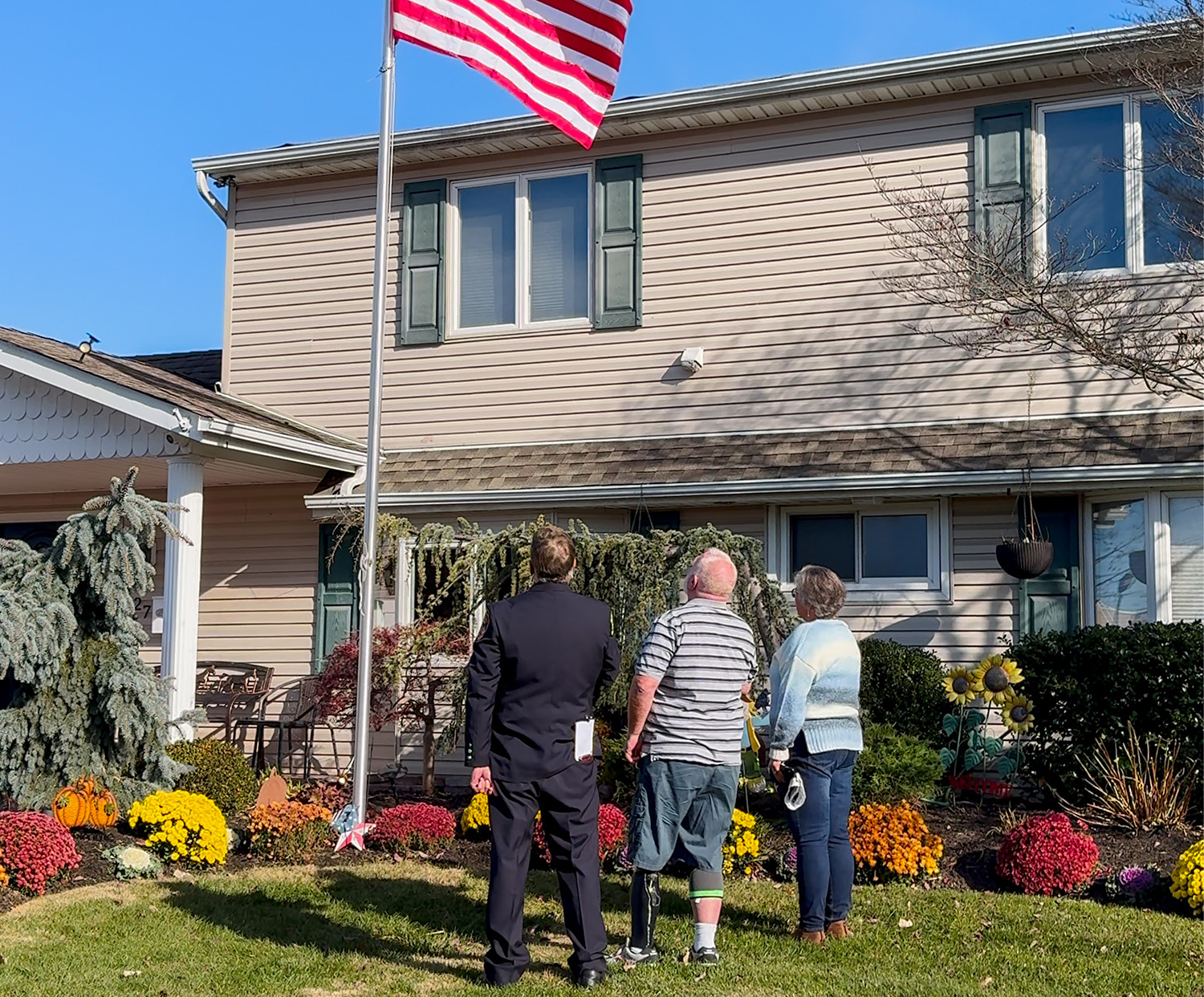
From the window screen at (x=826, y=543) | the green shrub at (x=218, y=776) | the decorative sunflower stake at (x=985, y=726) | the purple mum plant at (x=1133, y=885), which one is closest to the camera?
the purple mum plant at (x=1133, y=885)

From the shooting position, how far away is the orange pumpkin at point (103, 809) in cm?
788

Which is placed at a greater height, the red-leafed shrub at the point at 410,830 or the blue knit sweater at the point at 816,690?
the blue knit sweater at the point at 816,690

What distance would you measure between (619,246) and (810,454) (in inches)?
97.8

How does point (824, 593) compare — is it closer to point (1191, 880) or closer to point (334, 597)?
point (1191, 880)

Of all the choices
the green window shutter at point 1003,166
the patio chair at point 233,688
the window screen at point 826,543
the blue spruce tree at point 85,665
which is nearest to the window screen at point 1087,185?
the green window shutter at point 1003,166

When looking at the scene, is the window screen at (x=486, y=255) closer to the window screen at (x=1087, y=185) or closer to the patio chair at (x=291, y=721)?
the patio chair at (x=291, y=721)

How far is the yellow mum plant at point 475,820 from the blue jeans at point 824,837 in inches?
105

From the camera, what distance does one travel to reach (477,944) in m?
5.97

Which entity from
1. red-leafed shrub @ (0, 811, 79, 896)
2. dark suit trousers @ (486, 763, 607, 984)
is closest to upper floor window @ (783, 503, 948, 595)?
dark suit trousers @ (486, 763, 607, 984)

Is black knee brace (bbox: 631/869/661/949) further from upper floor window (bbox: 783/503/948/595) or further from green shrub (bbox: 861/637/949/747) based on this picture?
upper floor window (bbox: 783/503/948/595)

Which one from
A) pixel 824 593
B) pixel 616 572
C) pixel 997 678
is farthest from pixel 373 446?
pixel 997 678

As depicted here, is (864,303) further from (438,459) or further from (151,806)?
(151,806)

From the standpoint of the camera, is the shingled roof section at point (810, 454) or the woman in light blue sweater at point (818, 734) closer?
the woman in light blue sweater at point (818, 734)

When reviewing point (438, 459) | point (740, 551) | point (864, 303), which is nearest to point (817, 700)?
point (740, 551)
